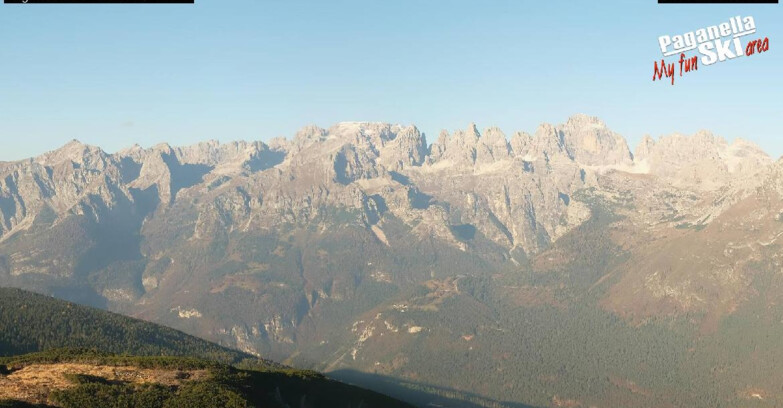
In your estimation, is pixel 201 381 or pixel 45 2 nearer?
pixel 45 2

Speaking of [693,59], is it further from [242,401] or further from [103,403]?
[103,403]

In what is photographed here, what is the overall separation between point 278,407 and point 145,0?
11115 centimetres

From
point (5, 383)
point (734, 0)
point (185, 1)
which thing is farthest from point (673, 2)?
point (5, 383)

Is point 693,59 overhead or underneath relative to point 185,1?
underneath

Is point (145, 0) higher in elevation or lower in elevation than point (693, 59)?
higher

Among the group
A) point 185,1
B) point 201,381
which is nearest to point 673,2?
point 185,1

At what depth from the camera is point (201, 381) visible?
19075cm

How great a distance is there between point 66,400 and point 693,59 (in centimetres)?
17640

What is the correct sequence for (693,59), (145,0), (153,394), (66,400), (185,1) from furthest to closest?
(693,59) < (153,394) < (66,400) < (185,1) < (145,0)

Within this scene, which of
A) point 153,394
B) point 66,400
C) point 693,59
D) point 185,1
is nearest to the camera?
point 185,1

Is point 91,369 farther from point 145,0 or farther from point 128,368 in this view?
point 145,0

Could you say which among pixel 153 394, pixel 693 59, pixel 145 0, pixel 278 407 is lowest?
pixel 278 407

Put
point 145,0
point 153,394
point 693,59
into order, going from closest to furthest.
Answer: point 145,0 < point 153,394 < point 693,59

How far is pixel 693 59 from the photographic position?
18912 centimetres
